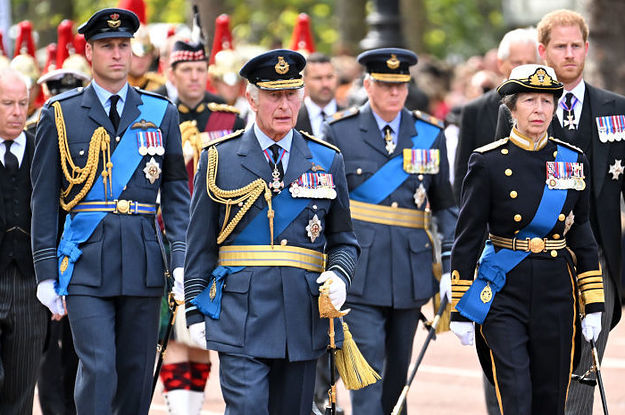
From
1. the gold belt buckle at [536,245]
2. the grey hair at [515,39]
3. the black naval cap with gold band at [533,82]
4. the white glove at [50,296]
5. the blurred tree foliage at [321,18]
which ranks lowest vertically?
the white glove at [50,296]

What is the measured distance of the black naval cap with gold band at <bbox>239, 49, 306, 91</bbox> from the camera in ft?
Result: 20.6

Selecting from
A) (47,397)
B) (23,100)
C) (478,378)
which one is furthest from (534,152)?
(478,378)

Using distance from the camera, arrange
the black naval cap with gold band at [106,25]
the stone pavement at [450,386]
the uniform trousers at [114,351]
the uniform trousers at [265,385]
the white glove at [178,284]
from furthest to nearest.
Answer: the stone pavement at [450,386] < the black naval cap with gold band at [106,25] < the white glove at [178,284] < the uniform trousers at [114,351] < the uniform trousers at [265,385]

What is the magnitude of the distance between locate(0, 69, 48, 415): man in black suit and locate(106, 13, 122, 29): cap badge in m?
0.88

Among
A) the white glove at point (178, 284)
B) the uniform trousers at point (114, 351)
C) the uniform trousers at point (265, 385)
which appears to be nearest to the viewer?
the uniform trousers at point (265, 385)

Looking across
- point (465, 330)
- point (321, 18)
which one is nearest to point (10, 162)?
point (465, 330)

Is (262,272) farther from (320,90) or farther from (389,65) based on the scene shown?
(320,90)

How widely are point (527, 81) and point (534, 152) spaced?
13.7 inches

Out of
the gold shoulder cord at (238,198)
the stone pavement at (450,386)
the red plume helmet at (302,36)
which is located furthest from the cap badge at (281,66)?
the red plume helmet at (302,36)

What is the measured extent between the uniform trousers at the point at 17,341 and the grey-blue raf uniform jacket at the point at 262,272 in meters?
1.61

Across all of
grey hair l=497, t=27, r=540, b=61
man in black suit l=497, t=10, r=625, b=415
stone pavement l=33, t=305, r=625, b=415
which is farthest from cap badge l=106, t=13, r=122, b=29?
stone pavement l=33, t=305, r=625, b=415

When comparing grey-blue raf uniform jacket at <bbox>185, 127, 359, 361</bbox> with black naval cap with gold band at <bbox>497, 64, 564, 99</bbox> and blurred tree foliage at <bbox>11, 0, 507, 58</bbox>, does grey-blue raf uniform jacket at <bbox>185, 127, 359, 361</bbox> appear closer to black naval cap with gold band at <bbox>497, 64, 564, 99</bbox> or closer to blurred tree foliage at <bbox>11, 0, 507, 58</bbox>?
black naval cap with gold band at <bbox>497, 64, 564, 99</bbox>

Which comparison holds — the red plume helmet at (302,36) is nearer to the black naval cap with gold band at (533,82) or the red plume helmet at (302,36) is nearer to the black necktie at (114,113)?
the black necktie at (114,113)

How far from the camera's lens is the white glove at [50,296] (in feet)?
22.9
